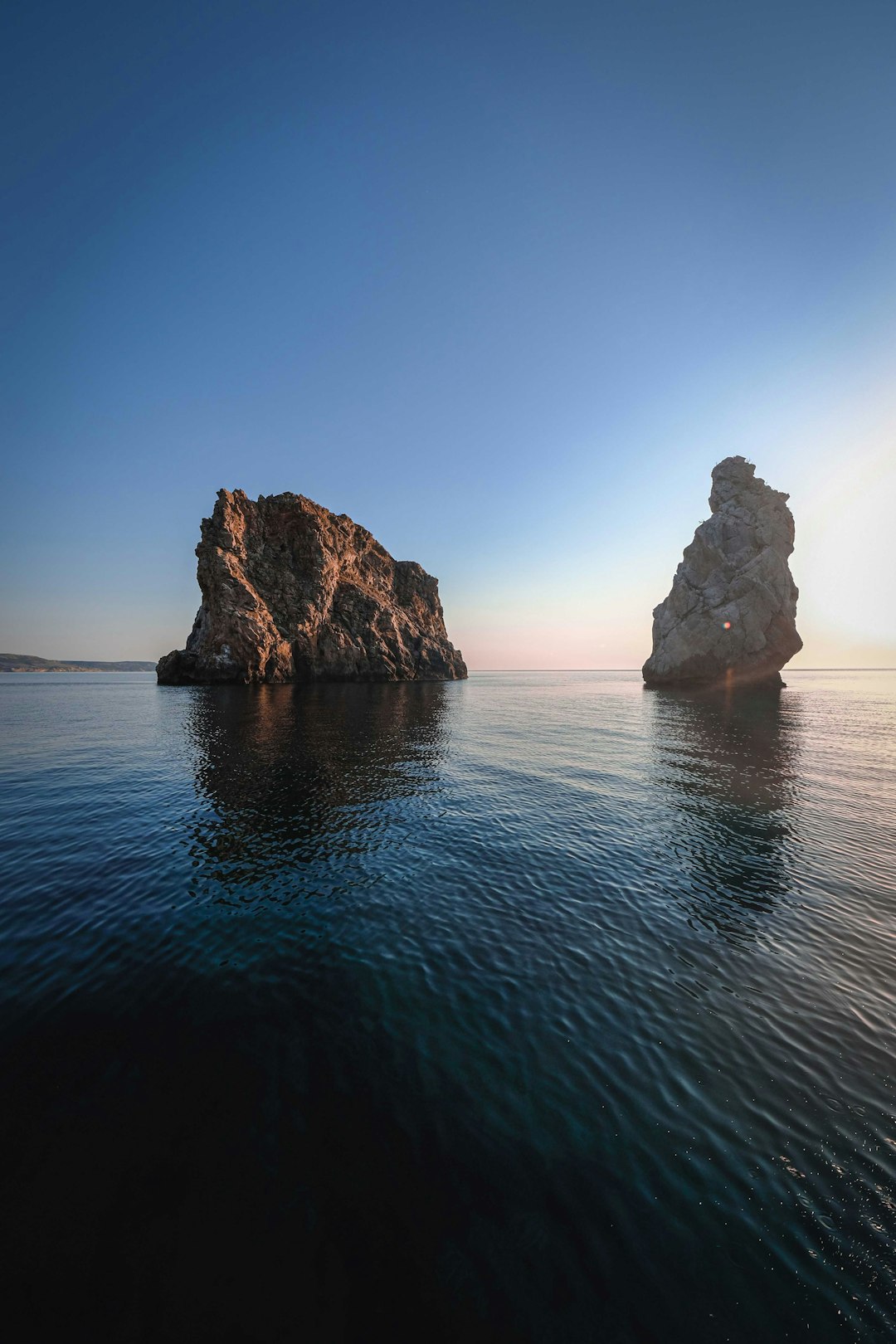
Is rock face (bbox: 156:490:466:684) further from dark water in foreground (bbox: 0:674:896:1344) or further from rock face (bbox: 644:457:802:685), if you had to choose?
dark water in foreground (bbox: 0:674:896:1344)

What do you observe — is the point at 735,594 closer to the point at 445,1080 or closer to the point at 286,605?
the point at 286,605

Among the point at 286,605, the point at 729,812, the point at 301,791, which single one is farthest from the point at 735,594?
the point at 301,791

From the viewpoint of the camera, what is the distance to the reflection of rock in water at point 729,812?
1534cm

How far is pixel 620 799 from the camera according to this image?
25500mm

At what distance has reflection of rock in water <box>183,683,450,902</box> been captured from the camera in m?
16.7

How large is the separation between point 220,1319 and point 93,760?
36.3 m

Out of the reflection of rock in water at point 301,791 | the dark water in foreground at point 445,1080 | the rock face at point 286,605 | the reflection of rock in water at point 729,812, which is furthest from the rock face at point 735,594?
the dark water in foreground at point 445,1080

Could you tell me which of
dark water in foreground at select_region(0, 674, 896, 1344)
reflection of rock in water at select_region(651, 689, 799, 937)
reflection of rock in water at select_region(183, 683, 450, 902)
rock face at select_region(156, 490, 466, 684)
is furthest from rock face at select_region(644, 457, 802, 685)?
dark water in foreground at select_region(0, 674, 896, 1344)

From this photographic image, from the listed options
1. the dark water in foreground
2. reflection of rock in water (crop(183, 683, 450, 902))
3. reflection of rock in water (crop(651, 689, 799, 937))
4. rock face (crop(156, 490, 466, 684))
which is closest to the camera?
the dark water in foreground

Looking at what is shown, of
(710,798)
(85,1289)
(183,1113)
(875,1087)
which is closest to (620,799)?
(710,798)

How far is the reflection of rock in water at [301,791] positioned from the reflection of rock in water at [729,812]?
39.2 ft

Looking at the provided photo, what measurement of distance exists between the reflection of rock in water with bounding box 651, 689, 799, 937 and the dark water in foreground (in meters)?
0.24

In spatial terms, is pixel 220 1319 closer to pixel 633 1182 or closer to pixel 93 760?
pixel 633 1182

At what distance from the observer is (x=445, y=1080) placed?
27.4ft
